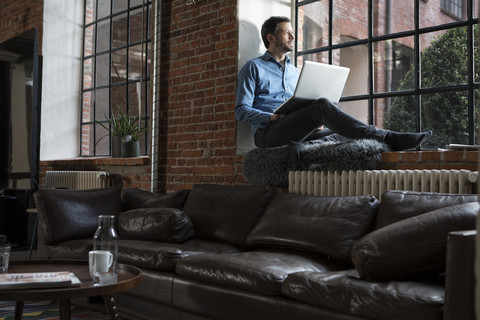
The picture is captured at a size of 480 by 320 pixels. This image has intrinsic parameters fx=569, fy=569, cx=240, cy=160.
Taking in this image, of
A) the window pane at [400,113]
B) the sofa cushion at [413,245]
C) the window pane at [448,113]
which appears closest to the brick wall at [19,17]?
the window pane at [400,113]

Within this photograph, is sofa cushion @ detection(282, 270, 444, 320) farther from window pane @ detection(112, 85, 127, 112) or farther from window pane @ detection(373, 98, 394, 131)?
window pane @ detection(112, 85, 127, 112)

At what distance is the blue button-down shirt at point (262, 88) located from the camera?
419 centimetres

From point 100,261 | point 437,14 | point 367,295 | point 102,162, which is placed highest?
point 437,14

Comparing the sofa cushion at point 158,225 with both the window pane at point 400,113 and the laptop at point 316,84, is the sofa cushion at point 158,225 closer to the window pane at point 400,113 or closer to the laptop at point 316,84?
the laptop at point 316,84

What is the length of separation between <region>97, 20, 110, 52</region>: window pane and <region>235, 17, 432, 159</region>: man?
9.54 feet

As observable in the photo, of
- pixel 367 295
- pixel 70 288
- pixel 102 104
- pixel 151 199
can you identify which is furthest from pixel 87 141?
pixel 367 295

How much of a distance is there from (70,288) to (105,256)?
19 centimetres

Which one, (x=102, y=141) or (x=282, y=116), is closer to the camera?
(x=282, y=116)

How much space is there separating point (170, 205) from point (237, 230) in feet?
2.38

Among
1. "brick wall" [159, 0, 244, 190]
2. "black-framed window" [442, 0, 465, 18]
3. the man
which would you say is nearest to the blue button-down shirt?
the man

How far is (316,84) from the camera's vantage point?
3768mm

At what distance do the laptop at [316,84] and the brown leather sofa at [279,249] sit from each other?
0.63 m

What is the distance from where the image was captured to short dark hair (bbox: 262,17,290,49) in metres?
4.30

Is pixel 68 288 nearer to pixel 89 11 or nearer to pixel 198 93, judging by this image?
pixel 198 93
